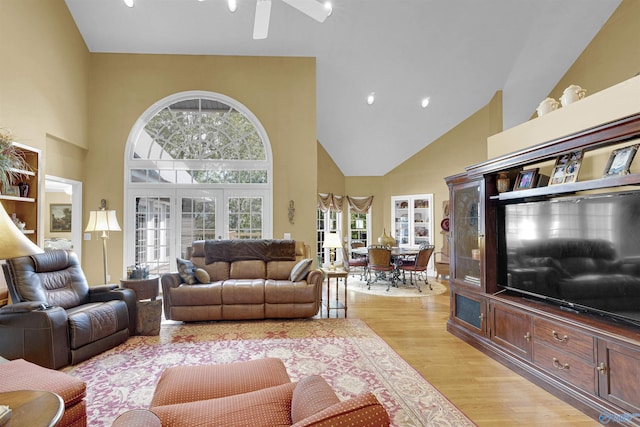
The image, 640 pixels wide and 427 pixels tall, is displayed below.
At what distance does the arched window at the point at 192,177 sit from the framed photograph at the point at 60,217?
4.15 m

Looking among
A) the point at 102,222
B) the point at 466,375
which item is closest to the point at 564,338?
the point at 466,375

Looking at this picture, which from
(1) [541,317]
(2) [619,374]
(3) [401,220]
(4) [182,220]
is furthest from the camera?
(3) [401,220]

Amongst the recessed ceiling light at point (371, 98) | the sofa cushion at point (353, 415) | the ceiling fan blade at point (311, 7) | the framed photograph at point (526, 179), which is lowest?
the sofa cushion at point (353, 415)

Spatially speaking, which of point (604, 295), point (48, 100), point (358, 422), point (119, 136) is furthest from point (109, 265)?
point (604, 295)

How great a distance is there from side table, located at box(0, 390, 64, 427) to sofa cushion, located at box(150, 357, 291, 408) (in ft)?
1.21

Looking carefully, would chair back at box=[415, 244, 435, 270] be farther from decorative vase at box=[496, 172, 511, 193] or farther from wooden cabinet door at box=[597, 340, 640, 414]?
wooden cabinet door at box=[597, 340, 640, 414]

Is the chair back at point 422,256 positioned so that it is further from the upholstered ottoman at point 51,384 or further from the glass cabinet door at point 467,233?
the upholstered ottoman at point 51,384

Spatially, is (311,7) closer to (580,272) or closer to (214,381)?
(214,381)

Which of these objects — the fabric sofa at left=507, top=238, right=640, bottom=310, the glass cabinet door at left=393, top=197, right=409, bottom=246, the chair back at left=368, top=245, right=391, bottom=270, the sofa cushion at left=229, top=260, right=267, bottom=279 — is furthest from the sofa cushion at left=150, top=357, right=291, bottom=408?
the glass cabinet door at left=393, top=197, right=409, bottom=246

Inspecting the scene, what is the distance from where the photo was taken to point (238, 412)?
123 cm

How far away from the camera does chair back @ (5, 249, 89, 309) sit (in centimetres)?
288

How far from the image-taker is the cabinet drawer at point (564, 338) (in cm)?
218

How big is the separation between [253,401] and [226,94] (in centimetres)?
559

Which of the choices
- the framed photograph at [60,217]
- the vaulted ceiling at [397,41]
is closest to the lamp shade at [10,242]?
the vaulted ceiling at [397,41]
